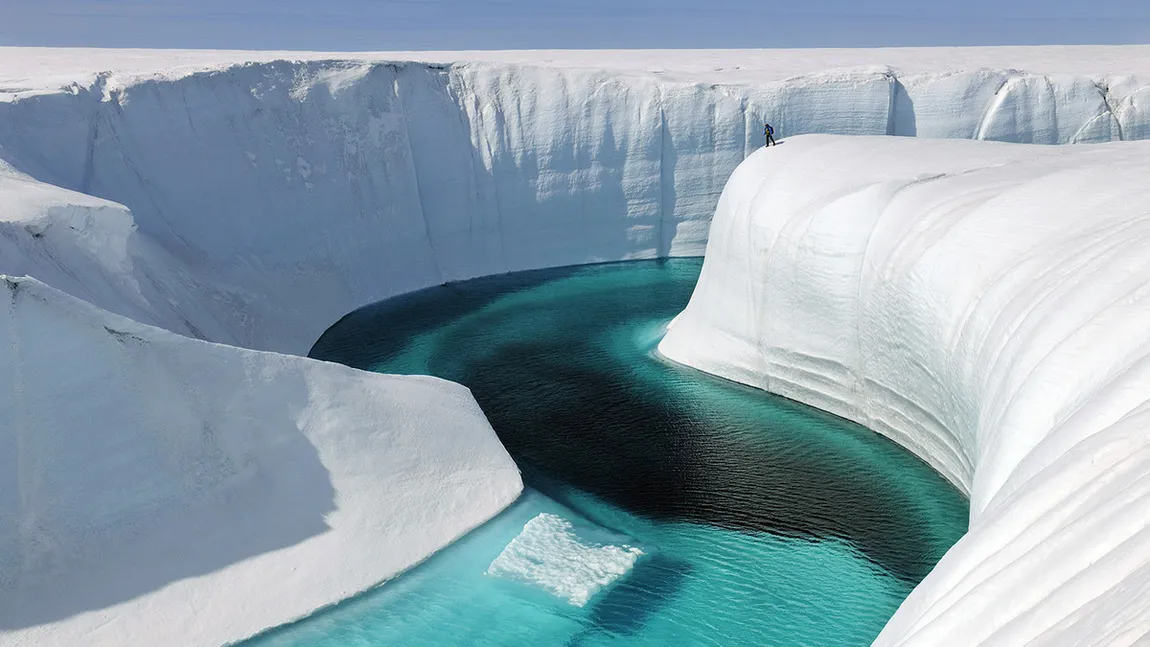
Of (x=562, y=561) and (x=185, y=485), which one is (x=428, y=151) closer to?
(x=185, y=485)

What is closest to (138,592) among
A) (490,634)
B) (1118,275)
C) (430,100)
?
(490,634)

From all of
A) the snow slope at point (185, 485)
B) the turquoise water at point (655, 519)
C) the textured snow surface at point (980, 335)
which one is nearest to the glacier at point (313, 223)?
the snow slope at point (185, 485)

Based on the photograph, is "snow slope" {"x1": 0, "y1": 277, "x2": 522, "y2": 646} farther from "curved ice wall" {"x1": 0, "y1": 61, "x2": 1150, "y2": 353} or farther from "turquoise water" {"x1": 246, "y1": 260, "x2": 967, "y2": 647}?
"curved ice wall" {"x1": 0, "y1": 61, "x2": 1150, "y2": 353}

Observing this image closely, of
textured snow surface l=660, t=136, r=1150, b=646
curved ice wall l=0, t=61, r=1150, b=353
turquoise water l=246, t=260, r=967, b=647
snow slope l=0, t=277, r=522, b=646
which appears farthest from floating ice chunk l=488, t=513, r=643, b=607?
curved ice wall l=0, t=61, r=1150, b=353

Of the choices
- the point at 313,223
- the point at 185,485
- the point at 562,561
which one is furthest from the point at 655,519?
the point at 313,223

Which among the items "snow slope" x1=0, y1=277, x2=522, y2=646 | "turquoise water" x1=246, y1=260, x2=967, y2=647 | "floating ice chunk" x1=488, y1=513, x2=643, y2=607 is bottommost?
"turquoise water" x1=246, y1=260, x2=967, y2=647

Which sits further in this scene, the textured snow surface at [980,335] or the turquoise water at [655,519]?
the turquoise water at [655,519]

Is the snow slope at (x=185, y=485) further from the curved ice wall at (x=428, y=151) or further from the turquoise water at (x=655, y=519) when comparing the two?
the curved ice wall at (x=428, y=151)
